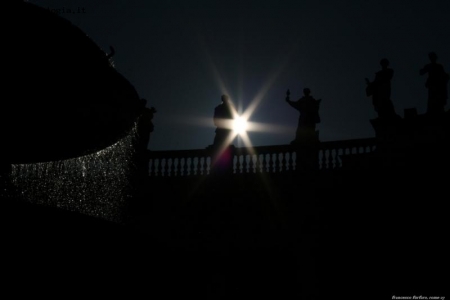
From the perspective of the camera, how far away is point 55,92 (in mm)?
7770

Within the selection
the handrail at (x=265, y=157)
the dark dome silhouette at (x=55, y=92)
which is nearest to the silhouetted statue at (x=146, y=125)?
the handrail at (x=265, y=157)

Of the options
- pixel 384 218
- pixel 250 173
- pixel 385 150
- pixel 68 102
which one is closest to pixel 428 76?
pixel 385 150

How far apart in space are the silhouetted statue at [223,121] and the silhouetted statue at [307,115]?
2.31 metres

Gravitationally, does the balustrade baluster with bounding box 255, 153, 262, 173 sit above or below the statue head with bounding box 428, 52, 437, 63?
below

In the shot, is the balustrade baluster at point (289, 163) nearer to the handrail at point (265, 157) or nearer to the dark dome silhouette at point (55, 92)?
the handrail at point (265, 157)

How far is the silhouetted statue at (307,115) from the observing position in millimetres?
24109

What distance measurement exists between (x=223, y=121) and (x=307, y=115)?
3054 millimetres

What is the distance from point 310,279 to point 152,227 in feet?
19.3

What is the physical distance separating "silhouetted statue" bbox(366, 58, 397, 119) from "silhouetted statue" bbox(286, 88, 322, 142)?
1.95 meters

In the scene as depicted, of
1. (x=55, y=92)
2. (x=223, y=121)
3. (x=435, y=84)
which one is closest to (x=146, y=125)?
(x=223, y=121)

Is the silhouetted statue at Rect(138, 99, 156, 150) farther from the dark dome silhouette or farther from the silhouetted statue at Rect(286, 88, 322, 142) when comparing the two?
the dark dome silhouette

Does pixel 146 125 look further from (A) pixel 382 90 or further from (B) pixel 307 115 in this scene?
(A) pixel 382 90

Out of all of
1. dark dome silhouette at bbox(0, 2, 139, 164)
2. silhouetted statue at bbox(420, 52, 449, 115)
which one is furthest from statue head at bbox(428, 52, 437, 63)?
dark dome silhouette at bbox(0, 2, 139, 164)

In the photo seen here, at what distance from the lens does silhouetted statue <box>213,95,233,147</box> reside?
25234mm
